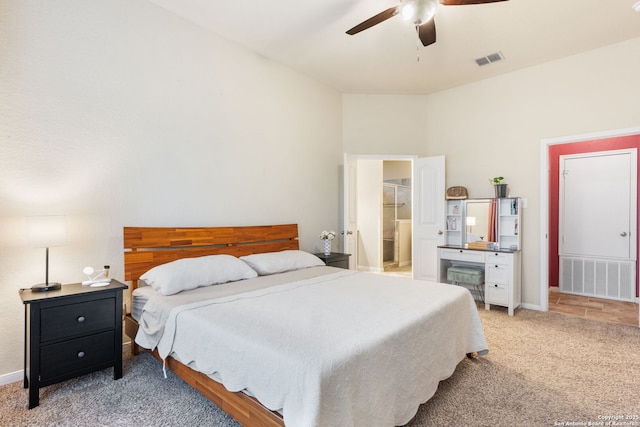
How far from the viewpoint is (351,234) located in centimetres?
502

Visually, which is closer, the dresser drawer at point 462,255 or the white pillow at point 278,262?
the white pillow at point 278,262

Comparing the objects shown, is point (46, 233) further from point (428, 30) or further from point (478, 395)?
point (428, 30)

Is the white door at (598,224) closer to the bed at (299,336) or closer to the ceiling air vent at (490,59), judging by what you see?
the ceiling air vent at (490,59)

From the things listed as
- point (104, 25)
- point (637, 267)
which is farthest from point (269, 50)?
point (637, 267)

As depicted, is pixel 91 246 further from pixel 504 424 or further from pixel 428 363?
pixel 504 424

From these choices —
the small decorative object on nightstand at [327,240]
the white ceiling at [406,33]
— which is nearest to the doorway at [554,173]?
the white ceiling at [406,33]

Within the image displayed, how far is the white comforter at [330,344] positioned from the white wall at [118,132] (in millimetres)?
982

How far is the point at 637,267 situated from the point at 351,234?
12.7 ft

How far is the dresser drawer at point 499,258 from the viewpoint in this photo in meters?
4.01

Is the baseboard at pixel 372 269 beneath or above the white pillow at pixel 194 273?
beneath

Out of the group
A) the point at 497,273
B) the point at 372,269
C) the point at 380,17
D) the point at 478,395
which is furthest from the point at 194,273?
the point at 372,269

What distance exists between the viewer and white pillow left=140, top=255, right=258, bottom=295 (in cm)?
255

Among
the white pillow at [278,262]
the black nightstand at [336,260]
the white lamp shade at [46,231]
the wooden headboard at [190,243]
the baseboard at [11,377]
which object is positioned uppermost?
the white lamp shade at [46,231]

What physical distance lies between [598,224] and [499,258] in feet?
6.29
